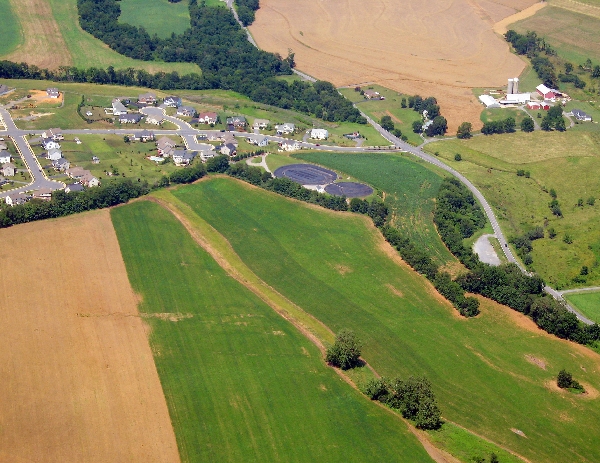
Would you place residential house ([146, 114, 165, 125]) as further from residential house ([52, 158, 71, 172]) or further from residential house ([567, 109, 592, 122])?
residential house ([567, 109, 592, 122])

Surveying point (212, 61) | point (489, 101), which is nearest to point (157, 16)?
Result: point (212, 61)

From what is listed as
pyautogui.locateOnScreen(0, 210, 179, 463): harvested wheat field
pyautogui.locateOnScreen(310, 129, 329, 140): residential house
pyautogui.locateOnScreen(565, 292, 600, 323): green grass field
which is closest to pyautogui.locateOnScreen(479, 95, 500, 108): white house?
pyautogui.locateOnScreen(310, 129, 329, 140): residential house

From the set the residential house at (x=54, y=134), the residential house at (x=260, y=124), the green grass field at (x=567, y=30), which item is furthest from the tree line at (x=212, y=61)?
the green grass field at (x=567, y=30)

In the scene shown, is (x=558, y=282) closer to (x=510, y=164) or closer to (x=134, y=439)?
(x=510, y=164)

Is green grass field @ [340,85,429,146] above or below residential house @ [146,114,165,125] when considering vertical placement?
Result: above

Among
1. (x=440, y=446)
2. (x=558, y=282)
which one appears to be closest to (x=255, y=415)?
(x=440, y=446)
